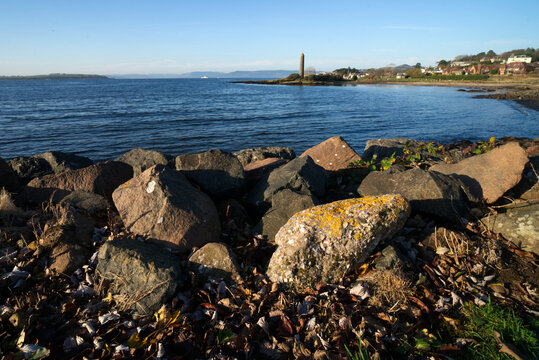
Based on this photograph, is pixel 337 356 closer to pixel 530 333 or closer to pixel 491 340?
pixel 491 340

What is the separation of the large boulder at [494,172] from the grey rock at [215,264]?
4389mm

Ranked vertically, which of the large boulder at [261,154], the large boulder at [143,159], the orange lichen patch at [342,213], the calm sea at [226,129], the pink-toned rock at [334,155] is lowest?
the calm sea at [226,129]

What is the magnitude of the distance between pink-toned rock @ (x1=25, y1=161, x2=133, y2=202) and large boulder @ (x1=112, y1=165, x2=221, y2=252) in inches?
39.5

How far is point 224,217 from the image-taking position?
5016 millimetres

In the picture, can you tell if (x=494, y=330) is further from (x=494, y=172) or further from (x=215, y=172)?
(x=215, y=172)

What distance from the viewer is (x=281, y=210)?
468 centimetres

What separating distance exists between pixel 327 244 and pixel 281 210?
1239 millimetres

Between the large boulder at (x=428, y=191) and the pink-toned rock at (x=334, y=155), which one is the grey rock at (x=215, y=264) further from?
the pink-toned rock at (x=334, y=155)

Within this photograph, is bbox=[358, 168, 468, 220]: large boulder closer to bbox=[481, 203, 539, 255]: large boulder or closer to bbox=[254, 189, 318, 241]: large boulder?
bbox=[481, 203, 539, 255]: large boulder

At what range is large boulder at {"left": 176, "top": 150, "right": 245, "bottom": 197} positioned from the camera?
17.6 ft

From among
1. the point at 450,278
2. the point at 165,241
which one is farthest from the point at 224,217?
the point at 450,278

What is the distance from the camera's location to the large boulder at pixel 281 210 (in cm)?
449

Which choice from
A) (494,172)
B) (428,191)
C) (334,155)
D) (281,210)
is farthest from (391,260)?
(334,155)

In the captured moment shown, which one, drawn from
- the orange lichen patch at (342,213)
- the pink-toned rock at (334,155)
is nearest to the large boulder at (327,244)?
the orange lichen patch at (342,213)
